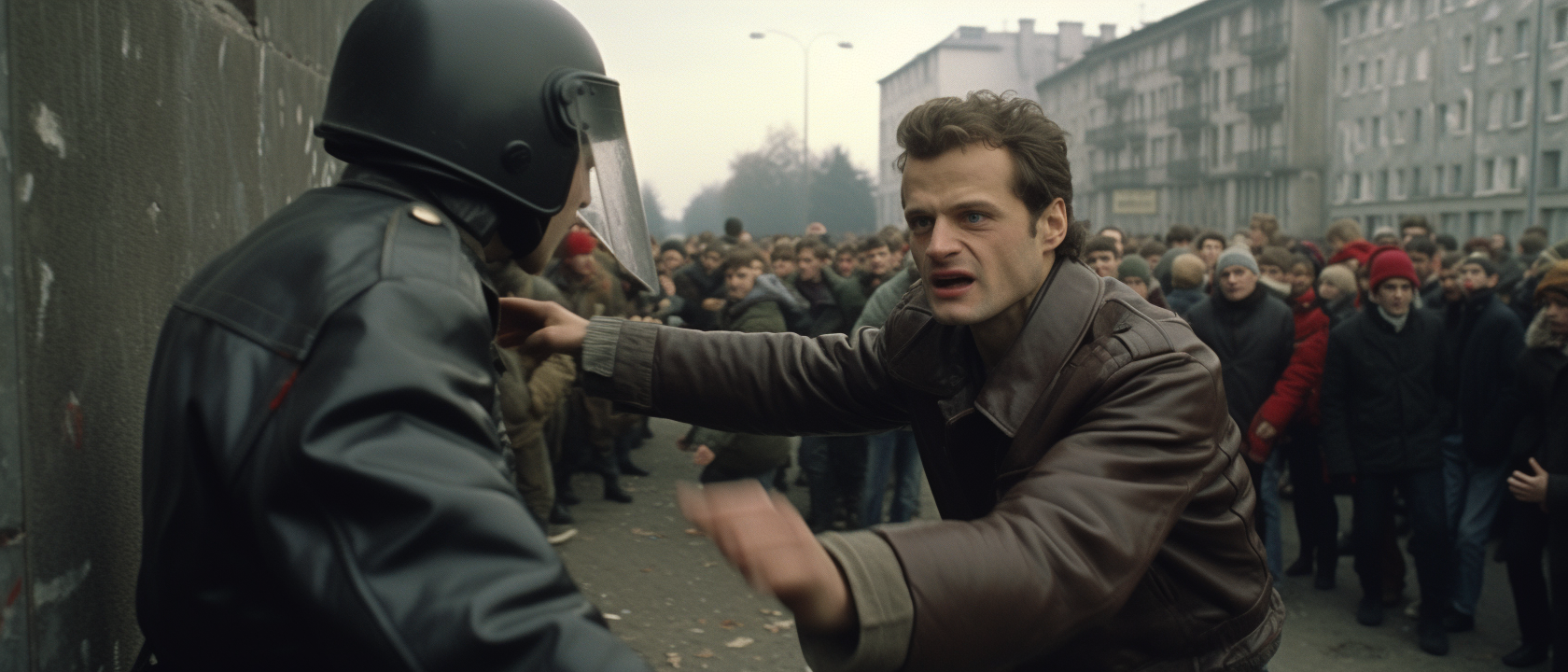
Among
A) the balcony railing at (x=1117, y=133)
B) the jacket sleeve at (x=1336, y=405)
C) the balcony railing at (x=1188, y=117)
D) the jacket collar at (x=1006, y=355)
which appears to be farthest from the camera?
the balcony railing at (x=1117, y=133)

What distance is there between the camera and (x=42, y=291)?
6.40 ft

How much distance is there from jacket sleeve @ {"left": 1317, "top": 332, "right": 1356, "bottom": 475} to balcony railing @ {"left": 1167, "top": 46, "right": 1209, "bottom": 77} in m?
62.0

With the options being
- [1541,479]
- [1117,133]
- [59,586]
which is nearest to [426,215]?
[59,586]

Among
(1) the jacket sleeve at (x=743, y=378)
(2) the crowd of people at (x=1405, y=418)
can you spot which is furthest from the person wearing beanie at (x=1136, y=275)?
(1) the jacket sleeve at (x=743, y=378)

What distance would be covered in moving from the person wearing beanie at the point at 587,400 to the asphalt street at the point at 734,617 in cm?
67

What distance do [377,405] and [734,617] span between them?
211 inches

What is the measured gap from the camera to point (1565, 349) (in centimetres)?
582

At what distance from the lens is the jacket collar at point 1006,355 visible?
225cm

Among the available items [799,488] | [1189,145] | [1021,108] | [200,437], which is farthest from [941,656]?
[1189,145]

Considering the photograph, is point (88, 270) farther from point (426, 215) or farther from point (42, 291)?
point (426, 215)

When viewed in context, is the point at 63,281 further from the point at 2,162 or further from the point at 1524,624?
the point at 1524,624

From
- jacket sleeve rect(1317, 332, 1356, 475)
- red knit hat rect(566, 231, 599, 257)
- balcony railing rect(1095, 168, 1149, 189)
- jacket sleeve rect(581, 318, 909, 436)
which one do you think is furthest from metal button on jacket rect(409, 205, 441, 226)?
balcony railing rect(1095, 168, 1149, 189)

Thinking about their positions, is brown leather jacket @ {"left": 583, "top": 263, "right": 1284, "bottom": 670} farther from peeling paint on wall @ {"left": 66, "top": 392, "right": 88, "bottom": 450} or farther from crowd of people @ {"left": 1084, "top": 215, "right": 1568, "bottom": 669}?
crowd of people @ {"left": 1084, "top": 215, "right": 1568, "bottom": 669}

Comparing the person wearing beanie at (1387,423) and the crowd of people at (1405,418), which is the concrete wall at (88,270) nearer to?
the crowd of people at (1405,418)
